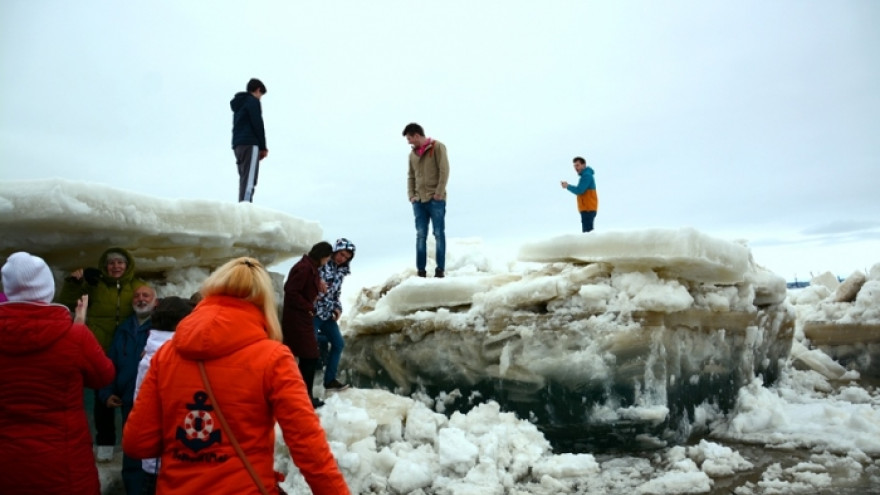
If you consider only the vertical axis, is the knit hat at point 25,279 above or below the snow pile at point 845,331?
above

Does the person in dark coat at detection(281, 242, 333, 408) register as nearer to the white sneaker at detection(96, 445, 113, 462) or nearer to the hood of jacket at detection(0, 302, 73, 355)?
the white sneaker at detection(96, 445, 113, 462)

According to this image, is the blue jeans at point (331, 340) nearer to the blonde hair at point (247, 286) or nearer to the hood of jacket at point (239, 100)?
the hood of jacket at point (239, 100)

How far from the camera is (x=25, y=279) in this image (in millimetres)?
3039

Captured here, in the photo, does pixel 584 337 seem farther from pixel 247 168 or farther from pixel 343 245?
pixel 247 168

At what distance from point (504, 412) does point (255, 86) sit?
432 cm

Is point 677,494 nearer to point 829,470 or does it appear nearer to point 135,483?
point 829,470

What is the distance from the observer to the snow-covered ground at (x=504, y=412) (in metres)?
4.87

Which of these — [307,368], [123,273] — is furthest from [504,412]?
[123,273]

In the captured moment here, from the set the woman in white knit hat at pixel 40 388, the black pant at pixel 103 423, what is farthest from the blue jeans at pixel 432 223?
the woman in white knit hat at pixel 40 388

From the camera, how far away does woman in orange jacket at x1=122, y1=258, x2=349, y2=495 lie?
7.30 ft

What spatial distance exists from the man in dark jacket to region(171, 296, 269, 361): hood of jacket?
4.79 metres

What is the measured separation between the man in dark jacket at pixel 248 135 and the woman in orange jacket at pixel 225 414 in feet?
16.0

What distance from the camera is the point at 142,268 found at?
5.86m

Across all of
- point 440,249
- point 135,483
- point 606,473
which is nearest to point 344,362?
point 440,249
